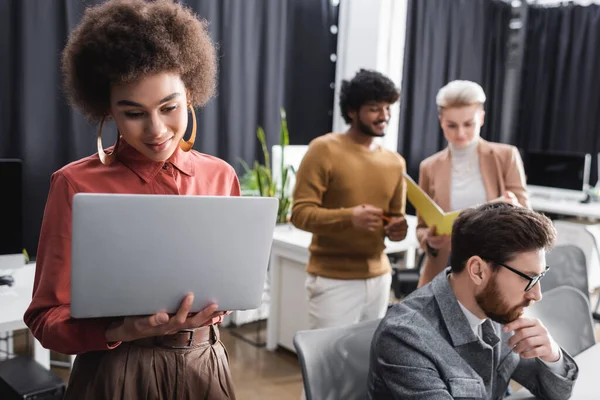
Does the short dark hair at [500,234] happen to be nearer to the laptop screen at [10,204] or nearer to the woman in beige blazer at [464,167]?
the woman in beige blazer at [464,167]

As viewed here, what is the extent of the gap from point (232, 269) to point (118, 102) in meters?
0.36

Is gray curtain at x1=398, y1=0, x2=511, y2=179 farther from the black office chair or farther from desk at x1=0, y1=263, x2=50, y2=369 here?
desk at x1=0, y1=263, x2=50, y2=369

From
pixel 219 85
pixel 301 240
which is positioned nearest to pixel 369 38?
pixel 219 85

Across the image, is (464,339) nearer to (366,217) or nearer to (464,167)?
(366,217)

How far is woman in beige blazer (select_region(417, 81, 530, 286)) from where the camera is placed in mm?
2305

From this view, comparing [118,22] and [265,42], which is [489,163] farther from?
[265,42]

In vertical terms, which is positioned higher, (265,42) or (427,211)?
(265,42)

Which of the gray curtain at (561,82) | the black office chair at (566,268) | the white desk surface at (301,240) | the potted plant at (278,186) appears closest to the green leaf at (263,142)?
the potted plant at (278,186)

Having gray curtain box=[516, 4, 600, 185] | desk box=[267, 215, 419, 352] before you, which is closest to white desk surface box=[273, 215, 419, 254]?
desk box=[267, 215, 419, 352]

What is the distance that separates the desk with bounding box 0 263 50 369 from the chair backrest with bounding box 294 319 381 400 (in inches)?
45.1

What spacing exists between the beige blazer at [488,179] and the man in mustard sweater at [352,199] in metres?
0.23

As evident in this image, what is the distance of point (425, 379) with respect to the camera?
1271 mm

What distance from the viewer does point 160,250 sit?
881mm

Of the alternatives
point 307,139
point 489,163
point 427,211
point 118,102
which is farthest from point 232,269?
point 307,139
